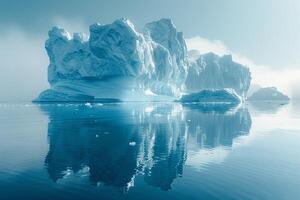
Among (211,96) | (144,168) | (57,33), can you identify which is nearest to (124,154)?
(144,168)

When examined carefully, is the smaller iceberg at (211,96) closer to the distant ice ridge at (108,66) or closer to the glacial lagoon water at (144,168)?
the distant ice ridge at (108,66)

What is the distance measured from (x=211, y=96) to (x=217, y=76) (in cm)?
3895

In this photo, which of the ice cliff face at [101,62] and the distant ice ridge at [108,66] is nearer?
the ice cliff face at [101,62]

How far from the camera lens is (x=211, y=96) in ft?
454

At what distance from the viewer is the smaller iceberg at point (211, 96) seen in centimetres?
13712

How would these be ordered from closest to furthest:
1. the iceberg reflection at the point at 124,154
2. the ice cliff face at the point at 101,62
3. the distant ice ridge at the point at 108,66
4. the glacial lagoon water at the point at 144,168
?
the glacial lagoon water at the point at 144,168, the iceberg reflection at the point at 124,154, the ice cliff face at the point at 101,62, the distant ice ridge at the point at 108,66

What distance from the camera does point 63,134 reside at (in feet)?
103

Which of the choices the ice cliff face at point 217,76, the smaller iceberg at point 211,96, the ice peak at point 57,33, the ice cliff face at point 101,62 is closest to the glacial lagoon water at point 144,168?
the ice cliff face at point 101,62

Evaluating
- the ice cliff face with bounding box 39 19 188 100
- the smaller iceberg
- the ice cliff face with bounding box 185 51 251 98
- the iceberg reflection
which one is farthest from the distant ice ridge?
the iceberg reflection

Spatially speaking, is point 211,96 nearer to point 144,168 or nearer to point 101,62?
point 101,62

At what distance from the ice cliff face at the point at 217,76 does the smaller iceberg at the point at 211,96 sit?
25365 millimetres

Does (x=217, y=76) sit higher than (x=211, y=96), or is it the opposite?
(x=217, y=76)

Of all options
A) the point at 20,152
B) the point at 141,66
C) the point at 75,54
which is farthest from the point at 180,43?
the point at 20,152

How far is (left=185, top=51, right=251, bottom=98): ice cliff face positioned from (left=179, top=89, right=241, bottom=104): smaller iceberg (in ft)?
83.2
